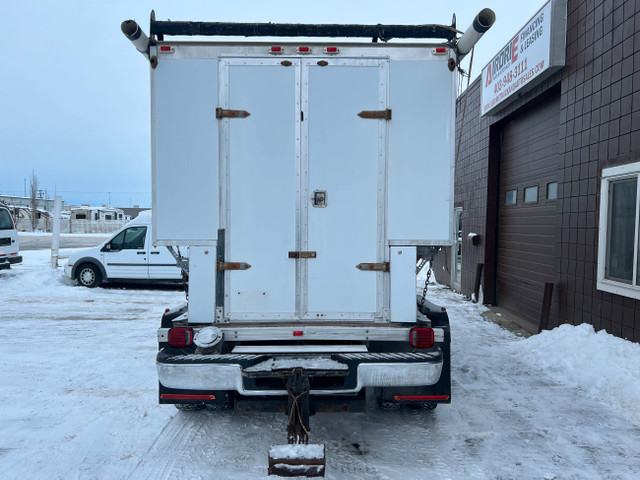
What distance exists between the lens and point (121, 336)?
7.55 m

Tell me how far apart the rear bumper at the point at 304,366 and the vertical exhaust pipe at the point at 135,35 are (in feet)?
8.05

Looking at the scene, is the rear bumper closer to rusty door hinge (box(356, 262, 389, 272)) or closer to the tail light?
the tail light

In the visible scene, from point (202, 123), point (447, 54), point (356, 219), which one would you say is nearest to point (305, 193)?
point (356, 219)

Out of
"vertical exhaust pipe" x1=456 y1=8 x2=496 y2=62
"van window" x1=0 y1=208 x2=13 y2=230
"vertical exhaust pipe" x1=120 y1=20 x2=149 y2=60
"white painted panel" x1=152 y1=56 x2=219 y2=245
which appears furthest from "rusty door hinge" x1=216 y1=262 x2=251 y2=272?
"van window" x1=0 y1=208 x2=13 y2=230

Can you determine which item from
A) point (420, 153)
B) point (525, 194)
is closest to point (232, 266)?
point (420, 153)

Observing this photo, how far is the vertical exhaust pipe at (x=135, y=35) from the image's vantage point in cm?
346

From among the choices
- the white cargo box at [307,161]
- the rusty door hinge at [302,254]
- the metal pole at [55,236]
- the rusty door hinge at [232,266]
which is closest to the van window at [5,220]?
the metal pole at [55,236]

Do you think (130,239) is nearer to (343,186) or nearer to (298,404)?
(343,186)

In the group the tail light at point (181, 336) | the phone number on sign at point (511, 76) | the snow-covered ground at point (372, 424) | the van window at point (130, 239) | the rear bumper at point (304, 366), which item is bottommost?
the snow-covered ground at point (372, 424)

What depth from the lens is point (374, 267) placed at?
3.80 meters

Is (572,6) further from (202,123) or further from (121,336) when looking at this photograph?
Result: (121,336)

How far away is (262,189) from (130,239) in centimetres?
980

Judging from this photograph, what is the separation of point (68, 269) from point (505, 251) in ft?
36.6

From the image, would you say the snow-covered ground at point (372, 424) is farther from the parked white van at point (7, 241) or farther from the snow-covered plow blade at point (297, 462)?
the parked white van at point (7, 241)
